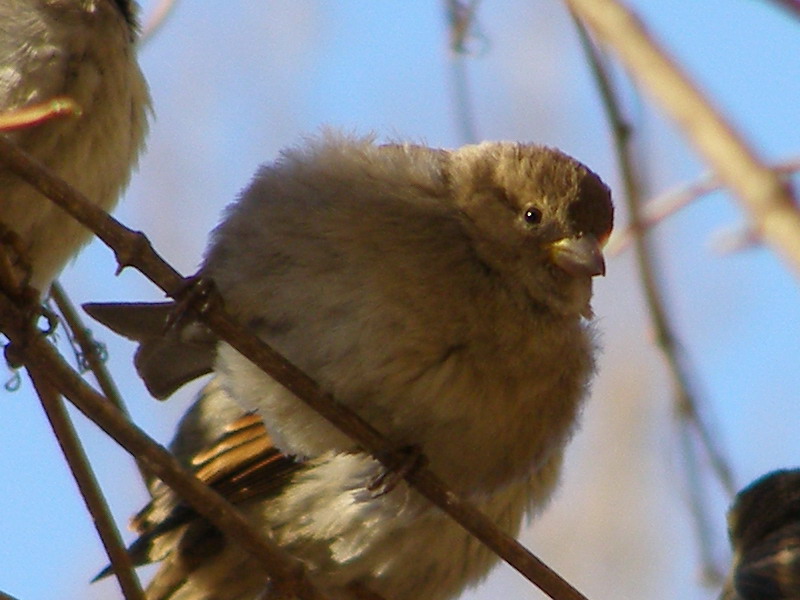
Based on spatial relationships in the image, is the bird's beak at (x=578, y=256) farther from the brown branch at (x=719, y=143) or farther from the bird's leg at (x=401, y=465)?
the brown branch at (x=719, y=143)

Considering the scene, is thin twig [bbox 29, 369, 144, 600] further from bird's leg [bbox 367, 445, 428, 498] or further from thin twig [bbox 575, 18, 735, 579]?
thin twig [bbox 575, 18, 735, 579]

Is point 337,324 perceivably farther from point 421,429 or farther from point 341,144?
point 341,144

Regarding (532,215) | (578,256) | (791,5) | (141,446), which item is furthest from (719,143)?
(532,215)

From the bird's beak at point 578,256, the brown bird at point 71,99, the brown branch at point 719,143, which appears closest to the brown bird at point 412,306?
the bird's beak at point 578,256

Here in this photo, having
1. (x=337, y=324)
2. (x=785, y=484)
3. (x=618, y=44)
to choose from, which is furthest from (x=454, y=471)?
(x=618, y=44)

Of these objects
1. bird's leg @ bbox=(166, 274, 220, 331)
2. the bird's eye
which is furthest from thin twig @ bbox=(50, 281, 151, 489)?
the bird's eye

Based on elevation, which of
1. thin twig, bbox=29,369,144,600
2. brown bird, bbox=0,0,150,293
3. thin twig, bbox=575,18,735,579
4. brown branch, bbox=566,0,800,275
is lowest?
thin twig, bbox=575,18,735,579

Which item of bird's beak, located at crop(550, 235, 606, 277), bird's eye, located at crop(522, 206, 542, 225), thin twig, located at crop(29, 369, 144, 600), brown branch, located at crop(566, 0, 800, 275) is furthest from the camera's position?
bird's eye, located at crop(522, 206, 542, 225)
